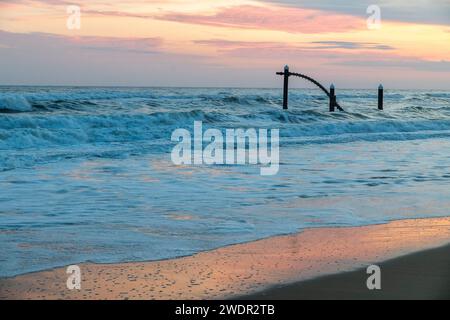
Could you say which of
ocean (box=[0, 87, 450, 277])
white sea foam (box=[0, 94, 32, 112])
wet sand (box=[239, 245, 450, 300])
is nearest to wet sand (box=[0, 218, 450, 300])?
wet sand (box=[239, 245, 450, 300])

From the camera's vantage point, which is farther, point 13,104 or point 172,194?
point 13,104

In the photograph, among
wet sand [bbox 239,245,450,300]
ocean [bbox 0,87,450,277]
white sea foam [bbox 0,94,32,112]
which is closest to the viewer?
wet sand [bbox 239,245,450,300]

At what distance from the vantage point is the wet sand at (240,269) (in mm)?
4102

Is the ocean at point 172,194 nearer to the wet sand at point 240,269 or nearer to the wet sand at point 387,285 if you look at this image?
the wet sand at point 240,269

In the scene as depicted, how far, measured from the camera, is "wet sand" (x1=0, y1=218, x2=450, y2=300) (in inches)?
161

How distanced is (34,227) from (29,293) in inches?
76.6

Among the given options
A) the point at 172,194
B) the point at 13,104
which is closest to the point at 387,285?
the point at 172,194

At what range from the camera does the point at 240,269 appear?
466 cm

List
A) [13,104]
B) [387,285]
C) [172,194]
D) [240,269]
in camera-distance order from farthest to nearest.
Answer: [13,104]
[172,194]
[240,269]
[387,285]

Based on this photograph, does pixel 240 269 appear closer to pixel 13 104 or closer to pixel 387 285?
pixel 387 285


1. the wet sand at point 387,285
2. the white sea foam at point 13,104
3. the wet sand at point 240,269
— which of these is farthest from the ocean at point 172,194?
the white sea foam at point 13,104

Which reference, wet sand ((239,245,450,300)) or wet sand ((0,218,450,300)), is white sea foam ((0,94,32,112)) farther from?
wet sand ((239,245,450,300))
